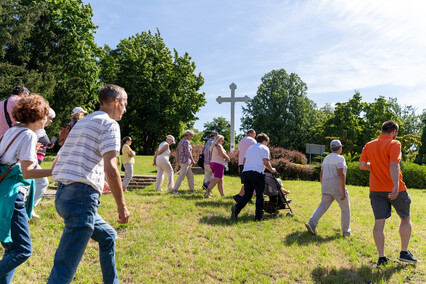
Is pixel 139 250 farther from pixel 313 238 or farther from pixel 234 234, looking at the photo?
pixel 313 238

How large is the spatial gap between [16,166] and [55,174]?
610 millimetres

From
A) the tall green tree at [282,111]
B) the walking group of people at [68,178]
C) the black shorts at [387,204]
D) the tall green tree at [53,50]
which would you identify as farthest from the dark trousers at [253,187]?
the tall green tree at [282,111]

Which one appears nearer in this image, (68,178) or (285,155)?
(68,178)

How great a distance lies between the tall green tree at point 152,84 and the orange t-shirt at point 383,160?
99.4 feet

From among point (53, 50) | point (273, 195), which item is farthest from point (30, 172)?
point (53, 50)

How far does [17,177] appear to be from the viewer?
298cm

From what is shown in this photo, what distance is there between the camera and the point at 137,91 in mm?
33625

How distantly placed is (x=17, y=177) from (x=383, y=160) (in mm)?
4807

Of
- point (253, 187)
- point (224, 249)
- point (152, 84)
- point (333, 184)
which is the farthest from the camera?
point (152, 84)

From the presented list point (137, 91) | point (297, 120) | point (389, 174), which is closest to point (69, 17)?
point (137, 91)

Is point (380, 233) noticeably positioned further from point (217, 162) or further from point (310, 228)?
point (217, 162)

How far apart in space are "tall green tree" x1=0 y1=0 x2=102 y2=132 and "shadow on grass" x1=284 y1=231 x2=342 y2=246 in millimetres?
20019

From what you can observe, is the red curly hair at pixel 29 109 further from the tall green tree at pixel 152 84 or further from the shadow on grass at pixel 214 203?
the tall green tree at pixel 152 84

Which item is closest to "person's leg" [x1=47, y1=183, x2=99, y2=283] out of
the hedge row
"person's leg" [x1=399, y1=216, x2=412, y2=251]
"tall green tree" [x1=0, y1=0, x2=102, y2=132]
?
"person's leg" [x1=399, y1=216, x2=412, y2=251]
